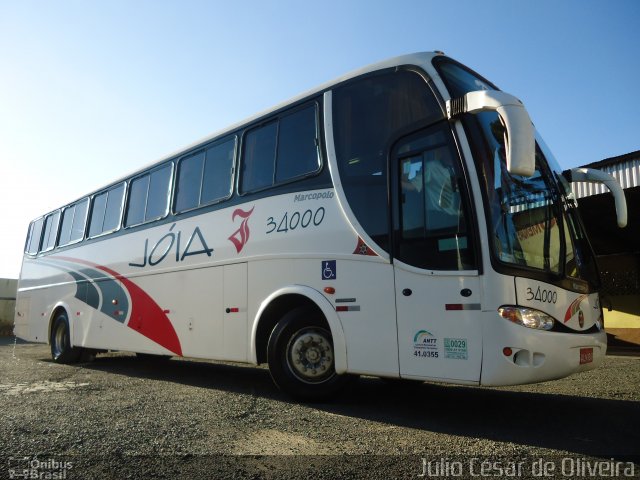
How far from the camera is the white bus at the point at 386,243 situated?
464cm

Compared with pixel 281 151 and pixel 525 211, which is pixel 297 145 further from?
pixel 525 211

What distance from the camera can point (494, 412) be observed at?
557cm

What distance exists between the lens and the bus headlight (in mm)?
4492

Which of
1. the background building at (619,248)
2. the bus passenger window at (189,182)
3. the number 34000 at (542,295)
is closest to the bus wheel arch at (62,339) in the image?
the bus passenger window at (189,182)

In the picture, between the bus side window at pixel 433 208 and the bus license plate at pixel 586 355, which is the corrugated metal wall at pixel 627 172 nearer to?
the bus license plate at pixel 586 355

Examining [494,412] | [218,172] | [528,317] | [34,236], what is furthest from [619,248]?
[34,236]

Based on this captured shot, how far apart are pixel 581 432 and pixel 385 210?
2636mm

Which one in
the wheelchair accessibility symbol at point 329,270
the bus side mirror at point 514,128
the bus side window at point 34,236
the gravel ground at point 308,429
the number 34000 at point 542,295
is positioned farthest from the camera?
the bus side window at point 34,236

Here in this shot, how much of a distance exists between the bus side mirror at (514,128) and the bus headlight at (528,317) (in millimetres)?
1139

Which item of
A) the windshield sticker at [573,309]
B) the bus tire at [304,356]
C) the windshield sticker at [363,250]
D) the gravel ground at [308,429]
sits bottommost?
the gravel ground at [308,429]

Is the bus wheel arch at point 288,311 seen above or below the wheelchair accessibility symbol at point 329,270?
below

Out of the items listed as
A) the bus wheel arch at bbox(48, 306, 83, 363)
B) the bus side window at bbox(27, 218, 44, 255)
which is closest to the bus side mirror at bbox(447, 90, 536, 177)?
the bus wheel arch at bbox(48, 306, 83, 363)

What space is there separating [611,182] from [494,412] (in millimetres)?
2988

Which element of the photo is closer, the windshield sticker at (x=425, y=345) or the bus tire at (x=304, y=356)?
the windshield sticker at (x=425, y=345)
